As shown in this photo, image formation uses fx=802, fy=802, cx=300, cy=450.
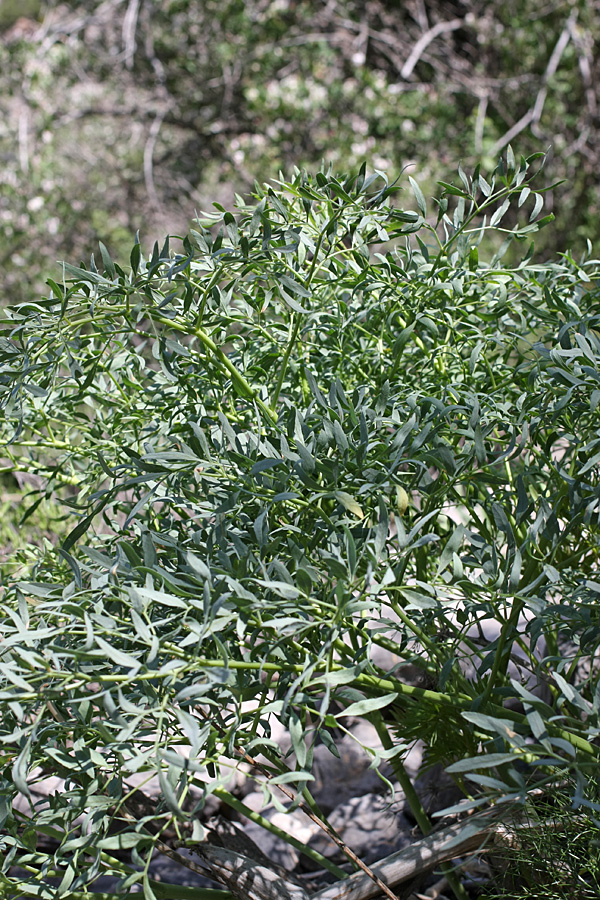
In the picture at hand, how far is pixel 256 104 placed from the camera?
4.28 meters

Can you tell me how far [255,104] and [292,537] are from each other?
3.94 meters

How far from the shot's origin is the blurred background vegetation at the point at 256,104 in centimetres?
391

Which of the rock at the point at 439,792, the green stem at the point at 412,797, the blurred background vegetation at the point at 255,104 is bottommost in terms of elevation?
the rock at the point at 439,792

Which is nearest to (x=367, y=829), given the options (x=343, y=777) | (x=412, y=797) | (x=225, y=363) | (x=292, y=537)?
(x=343, y=777)

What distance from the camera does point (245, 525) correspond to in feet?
2.69

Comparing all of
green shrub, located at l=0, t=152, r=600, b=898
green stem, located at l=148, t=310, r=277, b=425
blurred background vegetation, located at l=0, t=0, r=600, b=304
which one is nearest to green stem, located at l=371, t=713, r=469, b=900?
green shrub, located at l=0, t=152, r=600, b=898

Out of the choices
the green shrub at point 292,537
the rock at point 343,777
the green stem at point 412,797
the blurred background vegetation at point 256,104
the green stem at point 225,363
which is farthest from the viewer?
the blurred background vegetation at point 256,104

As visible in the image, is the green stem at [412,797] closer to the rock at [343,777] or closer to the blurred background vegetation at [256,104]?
the rock at [343,777]

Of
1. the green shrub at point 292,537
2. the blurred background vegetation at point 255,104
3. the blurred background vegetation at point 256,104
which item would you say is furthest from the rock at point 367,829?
the blurred background vegetation at point 255,104

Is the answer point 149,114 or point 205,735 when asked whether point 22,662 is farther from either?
point 149,114

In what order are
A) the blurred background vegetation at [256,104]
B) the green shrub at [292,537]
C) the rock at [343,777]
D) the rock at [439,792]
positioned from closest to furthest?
the green shrub at [292,537] < the rock at [439,792] < the rock at [343,777] < the blurred background vegetation at [256,104]

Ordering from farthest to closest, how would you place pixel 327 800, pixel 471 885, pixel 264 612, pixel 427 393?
1. pixel 327 800
2. pixel 471 885
3. pixel 427 393
4. pixel 264 612

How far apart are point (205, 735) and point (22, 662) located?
0.55 ft

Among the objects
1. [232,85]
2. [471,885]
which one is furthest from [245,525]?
[232,85]
